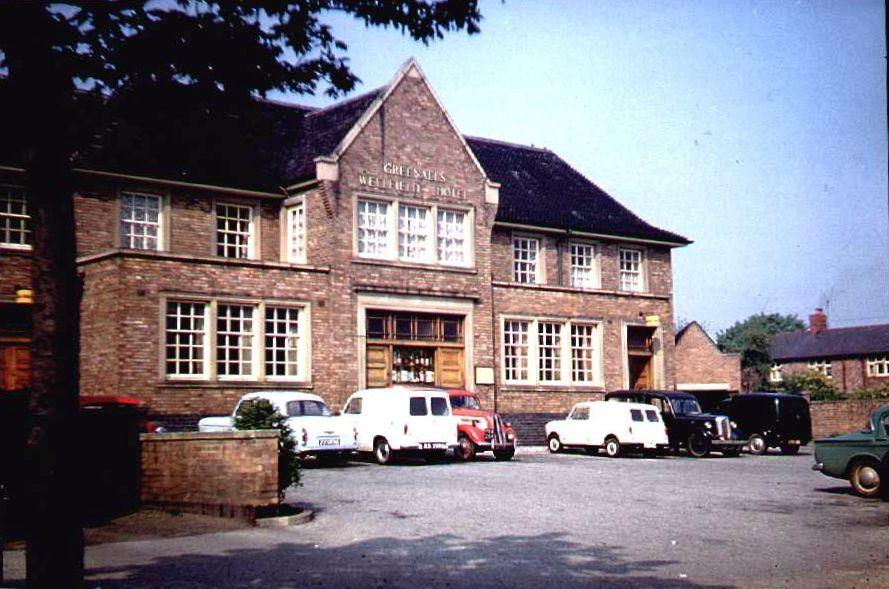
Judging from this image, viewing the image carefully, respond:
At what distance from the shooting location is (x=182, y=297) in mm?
26141

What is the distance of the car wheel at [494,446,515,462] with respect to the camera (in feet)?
82.8

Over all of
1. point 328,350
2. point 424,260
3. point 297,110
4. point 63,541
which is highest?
point 297,110

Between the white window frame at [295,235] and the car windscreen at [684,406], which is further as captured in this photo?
the white window frame at [295,235]

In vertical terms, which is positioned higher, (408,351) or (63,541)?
(408,351)

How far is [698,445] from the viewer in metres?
29.7

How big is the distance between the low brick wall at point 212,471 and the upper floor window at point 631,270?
1022 inches

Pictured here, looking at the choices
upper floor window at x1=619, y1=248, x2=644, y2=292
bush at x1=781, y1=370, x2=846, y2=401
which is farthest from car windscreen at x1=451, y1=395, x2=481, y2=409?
bush at x1=781, y1=370, x2=846, y2=401

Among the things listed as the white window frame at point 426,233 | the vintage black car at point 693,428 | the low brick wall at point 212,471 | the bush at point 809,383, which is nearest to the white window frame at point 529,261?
the white window frame at point 426,233

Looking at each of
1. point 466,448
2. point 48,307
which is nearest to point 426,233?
point 466,448

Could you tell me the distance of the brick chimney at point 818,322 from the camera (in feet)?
265

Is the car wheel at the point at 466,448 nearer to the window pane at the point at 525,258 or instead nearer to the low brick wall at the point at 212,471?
the window pane at the point at 525,258

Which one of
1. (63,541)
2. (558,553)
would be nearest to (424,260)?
(558,553)

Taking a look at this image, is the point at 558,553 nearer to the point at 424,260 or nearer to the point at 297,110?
the point at 424,260

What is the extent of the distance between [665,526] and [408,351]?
A: 18.1 m
